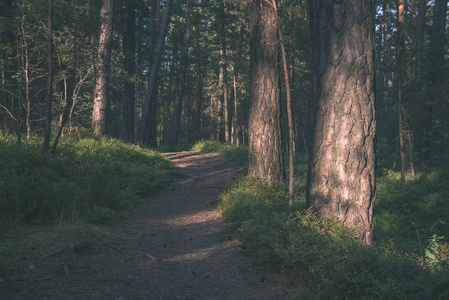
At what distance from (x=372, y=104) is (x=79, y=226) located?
524 cm

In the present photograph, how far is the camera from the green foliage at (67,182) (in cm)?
494

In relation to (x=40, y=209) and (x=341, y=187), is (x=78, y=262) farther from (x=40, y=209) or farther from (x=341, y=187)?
(x=341, y=187)

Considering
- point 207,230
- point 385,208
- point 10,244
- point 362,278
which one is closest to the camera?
point 362,278

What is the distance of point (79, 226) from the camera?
505 cm

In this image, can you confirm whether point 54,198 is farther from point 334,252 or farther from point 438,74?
point 438,74

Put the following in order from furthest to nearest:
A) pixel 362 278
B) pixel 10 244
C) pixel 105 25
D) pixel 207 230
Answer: pixel 105 25 → pixel 207 230 → pixel 10 244 → pixel 362 278

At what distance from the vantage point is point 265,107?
8.38 meters

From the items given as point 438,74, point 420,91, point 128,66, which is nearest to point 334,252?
point 420,91

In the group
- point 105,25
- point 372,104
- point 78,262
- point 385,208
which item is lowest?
point 385,208

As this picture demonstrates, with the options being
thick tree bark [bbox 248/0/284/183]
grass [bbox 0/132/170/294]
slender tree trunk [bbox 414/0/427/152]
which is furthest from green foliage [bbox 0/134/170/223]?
slender tree trunk [bbox 414/0/427/152]

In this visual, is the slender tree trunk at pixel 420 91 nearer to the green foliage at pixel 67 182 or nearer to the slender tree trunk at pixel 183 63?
the green foliage at pixel 67 182

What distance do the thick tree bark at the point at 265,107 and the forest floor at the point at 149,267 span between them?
217cm

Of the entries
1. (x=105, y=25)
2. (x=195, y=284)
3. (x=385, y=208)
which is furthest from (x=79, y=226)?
(x=105, y=25)

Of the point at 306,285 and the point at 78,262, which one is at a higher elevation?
the point at 78,262
